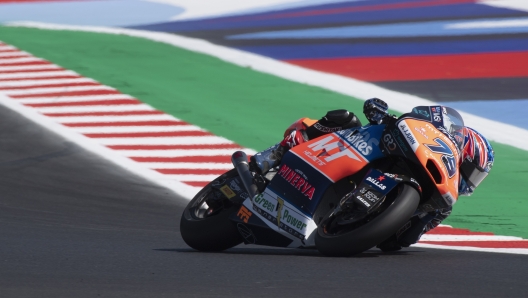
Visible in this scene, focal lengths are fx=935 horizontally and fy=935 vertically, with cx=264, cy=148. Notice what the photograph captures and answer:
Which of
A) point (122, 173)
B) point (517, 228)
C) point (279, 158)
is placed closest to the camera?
point (279, 158)

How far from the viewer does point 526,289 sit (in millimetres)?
4785

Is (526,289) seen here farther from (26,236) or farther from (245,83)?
(245,83)

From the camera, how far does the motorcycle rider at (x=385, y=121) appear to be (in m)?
6.24

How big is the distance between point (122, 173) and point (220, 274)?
541 cm

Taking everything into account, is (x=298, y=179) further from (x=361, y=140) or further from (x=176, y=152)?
(x=176, y=152)

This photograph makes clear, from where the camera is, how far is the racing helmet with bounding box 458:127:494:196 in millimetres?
6215

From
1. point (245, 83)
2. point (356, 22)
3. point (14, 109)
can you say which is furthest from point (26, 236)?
point (356, 22)

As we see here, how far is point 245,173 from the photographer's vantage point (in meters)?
6.59

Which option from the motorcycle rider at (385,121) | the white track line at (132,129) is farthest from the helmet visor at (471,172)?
the white track line at (132,129)

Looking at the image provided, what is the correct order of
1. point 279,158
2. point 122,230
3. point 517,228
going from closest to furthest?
point 279,158
point 122,230
point 517,228

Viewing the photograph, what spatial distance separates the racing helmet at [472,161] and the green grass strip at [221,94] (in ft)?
6.90

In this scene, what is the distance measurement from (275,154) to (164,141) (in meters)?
5.48

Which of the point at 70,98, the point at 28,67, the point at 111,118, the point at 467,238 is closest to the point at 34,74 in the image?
the point at 28,67

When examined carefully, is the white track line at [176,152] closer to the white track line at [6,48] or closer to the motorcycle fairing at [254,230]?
the motorcycle fairing at [254,230]
